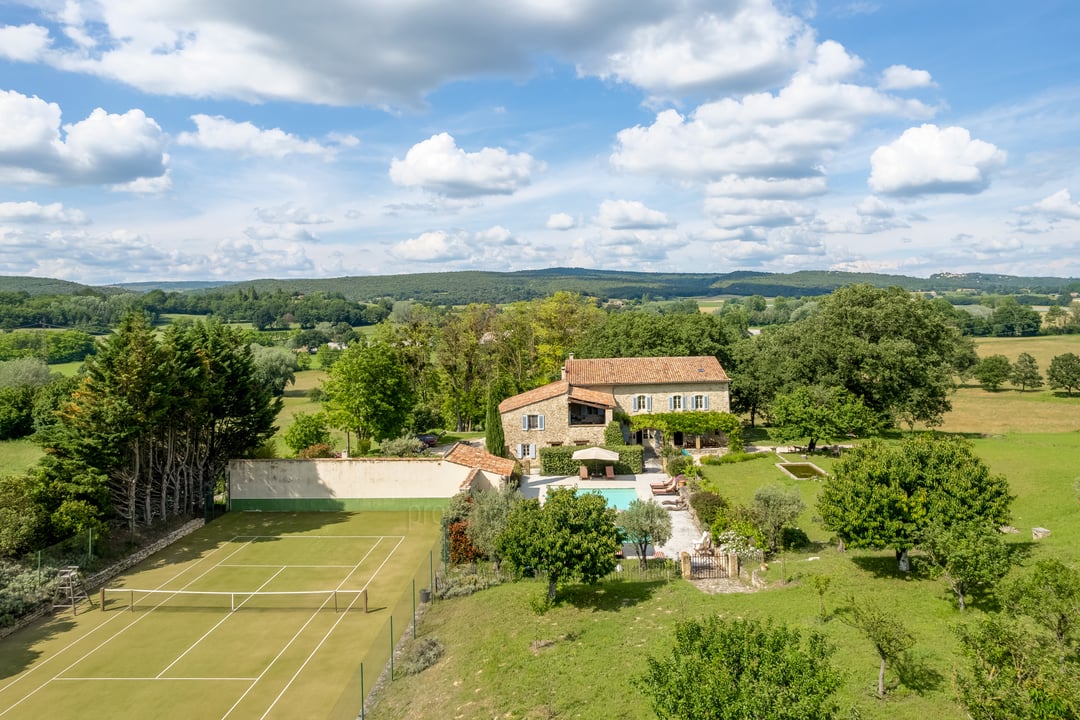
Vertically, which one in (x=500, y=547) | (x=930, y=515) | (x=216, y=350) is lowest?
(x=500, y=547)

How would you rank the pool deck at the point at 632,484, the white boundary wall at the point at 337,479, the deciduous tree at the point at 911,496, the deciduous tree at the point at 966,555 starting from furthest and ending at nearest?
the white boundary wall at the point at 337,479 < the pool deck at the point at 632,484 < the deciduous tree at the point at 911,496 < the deciduous tree at the point at 966,555

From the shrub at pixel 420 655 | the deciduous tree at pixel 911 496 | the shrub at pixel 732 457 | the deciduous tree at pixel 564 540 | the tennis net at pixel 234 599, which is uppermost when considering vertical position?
the deciduous tree at pixel 911 496

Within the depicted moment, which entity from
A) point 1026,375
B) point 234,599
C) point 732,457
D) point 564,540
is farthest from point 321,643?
point 1026,375

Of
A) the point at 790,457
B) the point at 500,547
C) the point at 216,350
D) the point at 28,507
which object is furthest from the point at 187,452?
the point at 790,457

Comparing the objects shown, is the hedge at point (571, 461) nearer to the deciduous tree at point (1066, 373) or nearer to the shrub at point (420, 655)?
the shrub at point (420, 655)

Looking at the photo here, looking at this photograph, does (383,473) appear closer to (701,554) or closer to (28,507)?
(28,507)

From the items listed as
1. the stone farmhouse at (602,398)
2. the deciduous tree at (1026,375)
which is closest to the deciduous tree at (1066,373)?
the deciduous tree at (1026,375)
